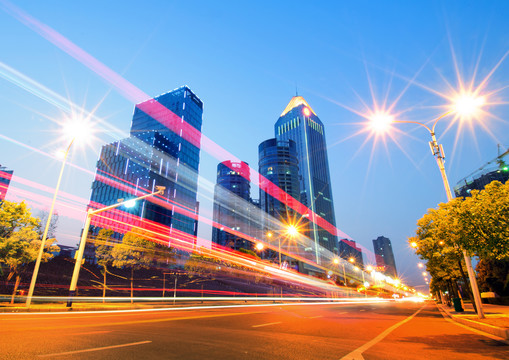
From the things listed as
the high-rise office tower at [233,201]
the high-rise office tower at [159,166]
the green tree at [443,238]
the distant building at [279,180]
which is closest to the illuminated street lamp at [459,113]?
the green tree at [443,238]

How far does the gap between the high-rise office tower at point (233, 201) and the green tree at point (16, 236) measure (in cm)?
15195

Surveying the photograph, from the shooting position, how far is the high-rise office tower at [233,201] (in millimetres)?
177125

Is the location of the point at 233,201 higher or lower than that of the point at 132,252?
higher

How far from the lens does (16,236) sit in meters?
20.7

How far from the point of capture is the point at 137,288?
1406 inches

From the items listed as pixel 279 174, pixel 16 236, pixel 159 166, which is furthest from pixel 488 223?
pixel 279 174

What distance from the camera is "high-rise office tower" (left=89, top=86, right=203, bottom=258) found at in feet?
372

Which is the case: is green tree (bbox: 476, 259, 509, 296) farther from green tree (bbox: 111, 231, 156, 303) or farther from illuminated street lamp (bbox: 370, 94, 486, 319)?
green tree (bbox: 111, 231, 156, 303)

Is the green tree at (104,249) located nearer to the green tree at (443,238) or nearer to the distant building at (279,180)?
the green tree at (443,238)

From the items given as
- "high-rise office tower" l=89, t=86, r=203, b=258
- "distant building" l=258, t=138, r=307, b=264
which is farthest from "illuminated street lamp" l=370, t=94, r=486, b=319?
"distant building" l=258, t=138, r=307, b=264

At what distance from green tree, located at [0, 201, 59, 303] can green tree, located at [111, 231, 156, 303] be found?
7.89 metres

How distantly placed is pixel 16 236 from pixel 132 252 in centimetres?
1158

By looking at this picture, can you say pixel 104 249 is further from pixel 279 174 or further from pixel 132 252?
pixel 279 174

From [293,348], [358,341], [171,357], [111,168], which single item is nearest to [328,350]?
[293,348]
